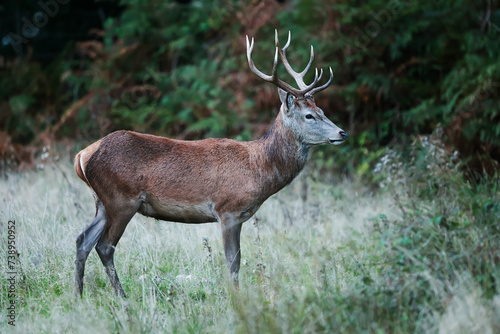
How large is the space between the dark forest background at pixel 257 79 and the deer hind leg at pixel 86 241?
4569 mm

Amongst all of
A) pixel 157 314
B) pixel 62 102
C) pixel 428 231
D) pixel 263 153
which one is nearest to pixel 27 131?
pixel 62 102

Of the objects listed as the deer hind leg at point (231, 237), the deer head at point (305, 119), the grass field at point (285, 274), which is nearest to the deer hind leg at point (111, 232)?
the grass field at point (285, 274)

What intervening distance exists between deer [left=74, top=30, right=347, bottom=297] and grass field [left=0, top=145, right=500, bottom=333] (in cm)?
35

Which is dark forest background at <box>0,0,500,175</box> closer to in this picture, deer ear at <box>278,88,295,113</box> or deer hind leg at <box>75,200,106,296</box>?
deer ear at <box>278,88,295,113</box>

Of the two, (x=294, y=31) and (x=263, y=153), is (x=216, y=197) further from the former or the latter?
(x=294, y=31)

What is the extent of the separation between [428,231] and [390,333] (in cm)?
99

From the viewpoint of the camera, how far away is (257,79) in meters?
10.1

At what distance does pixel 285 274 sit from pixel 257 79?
576 cm

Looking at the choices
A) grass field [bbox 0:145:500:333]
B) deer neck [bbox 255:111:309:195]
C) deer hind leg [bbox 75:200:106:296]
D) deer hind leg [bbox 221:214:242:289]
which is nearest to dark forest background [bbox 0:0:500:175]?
grass field [bbox 0:145:500:333]

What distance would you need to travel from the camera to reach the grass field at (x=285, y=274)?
3.52 metres

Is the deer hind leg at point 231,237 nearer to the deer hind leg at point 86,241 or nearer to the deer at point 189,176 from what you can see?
the deer at point 189,176

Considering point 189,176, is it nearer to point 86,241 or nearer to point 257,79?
point 86,241

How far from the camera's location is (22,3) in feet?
43.4

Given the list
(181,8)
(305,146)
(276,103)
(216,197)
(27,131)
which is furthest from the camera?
(181,8)
